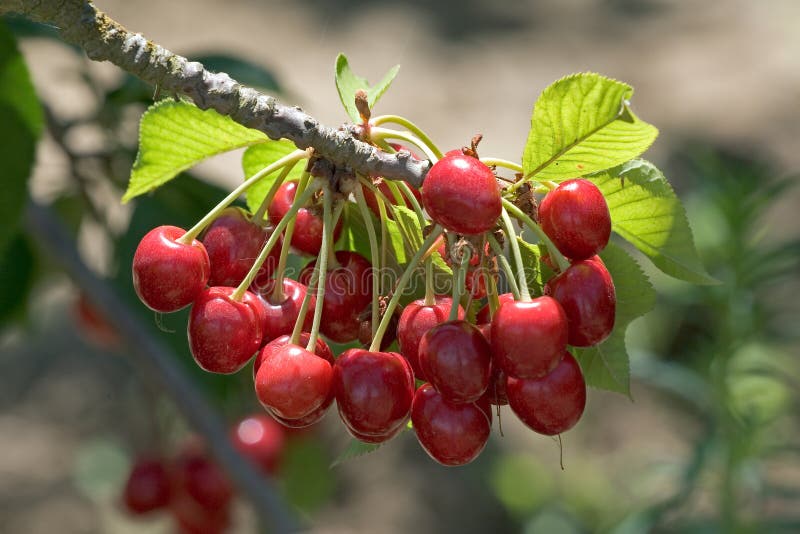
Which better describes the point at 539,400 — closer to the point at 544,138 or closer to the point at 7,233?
the point at 544,138

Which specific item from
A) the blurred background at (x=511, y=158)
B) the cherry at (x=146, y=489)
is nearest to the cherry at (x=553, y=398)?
the blurred background at (x=511, y=158)

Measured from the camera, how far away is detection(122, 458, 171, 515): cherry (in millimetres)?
2752

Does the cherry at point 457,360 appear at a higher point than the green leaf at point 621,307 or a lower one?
lower

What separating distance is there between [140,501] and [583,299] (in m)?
2.08

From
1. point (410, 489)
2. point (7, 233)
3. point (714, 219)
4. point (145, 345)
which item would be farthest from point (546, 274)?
point (410, 489)

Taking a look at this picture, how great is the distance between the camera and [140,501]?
9.04ft

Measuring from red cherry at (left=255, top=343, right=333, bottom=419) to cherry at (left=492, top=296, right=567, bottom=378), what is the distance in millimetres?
209

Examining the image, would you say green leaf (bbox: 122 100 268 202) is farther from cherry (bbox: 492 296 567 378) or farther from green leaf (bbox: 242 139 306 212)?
cherry (bbox: 492 296 567 378)

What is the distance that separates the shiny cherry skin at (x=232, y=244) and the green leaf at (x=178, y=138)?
0.32 ft

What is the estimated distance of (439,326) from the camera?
3.38 ft

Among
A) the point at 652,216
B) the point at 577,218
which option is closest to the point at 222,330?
the point at 577,218

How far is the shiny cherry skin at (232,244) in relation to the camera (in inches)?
46.3

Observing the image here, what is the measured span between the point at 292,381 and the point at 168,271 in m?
0.19

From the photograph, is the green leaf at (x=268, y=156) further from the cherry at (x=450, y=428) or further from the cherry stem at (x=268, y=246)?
the cherry at (x=450, y=428)
